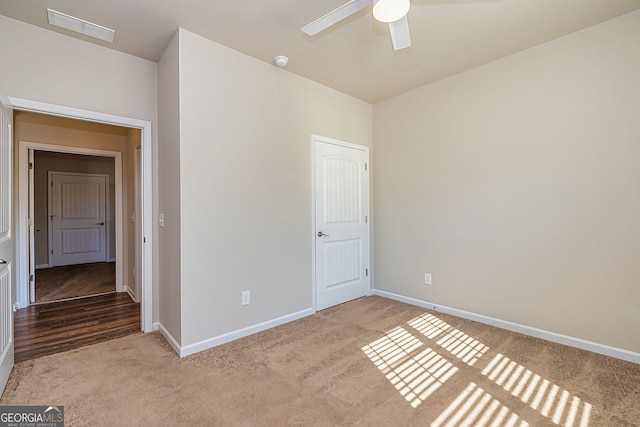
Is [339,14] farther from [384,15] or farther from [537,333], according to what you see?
[537,333]

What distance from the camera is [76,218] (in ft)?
21.2

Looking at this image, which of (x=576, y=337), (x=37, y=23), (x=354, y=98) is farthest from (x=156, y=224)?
(x=576, y=337)

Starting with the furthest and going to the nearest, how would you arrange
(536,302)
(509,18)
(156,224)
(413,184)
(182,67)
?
(413,184)
(156,224)
(536,302)
(182,67)
(509,18)

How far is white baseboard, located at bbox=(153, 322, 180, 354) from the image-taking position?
8.06 ft

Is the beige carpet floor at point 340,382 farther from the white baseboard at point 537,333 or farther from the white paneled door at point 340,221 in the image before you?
the white paneled door at point 340,221

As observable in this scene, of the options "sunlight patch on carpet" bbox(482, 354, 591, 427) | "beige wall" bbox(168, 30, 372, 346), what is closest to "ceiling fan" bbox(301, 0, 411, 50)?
"beige wall" bbox(168, 30, 372, 346)

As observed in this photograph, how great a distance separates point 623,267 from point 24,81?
4.87 meters

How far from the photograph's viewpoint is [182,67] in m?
2.41

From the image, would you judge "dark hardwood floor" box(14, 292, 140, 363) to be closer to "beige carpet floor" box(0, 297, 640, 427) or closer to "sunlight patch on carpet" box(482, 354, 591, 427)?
"beige carpet floor" box(0, 297, 640, 427)

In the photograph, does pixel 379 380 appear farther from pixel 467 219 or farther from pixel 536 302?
pixel 467 219

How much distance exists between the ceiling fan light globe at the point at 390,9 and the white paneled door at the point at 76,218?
7.38m

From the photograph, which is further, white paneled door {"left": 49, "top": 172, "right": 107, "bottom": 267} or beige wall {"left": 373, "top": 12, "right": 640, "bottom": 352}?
white paneled door {"left": 49, "top": 172, "right": 107, "bottom": 267}

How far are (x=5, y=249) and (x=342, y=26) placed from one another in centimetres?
289

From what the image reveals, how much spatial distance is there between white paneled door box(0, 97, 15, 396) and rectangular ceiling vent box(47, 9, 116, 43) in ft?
2.45
